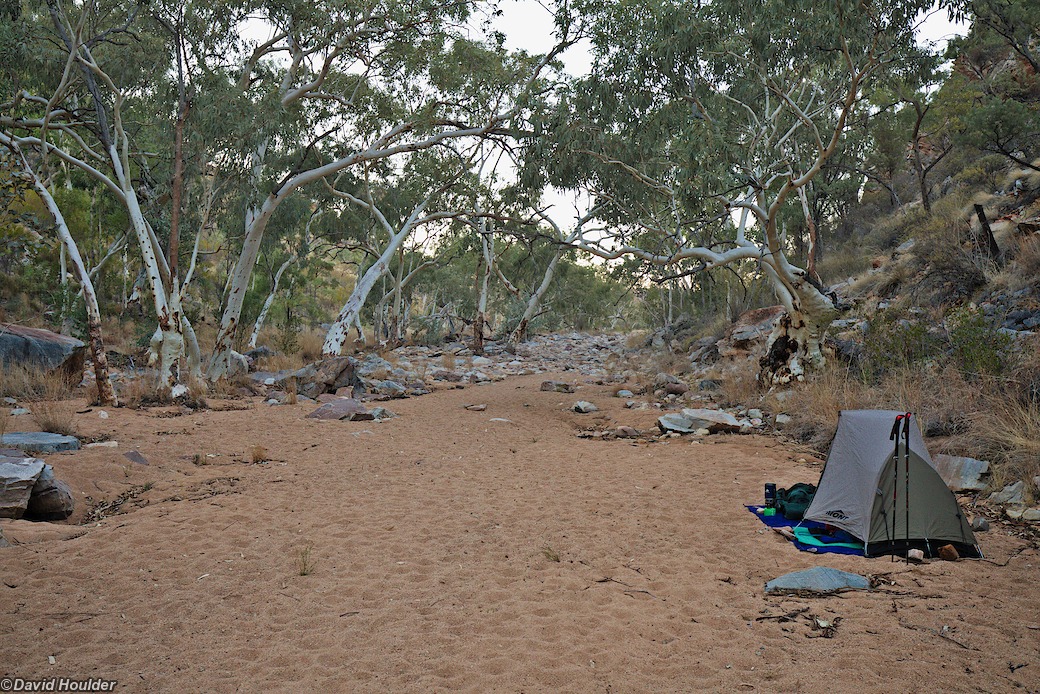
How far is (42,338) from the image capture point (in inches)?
441

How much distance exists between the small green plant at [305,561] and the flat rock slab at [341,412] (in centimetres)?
567

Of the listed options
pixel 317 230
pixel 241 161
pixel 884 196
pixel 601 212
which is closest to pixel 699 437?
pixel 241 161

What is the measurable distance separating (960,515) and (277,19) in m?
13.0

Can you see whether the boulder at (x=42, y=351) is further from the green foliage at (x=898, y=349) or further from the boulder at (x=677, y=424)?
the green foliage at (x=898, y=349)

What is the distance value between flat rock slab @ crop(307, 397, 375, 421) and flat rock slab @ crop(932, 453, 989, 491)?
789cm

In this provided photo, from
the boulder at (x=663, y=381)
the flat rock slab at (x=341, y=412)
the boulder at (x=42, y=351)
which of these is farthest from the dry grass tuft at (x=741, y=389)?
the boulder at (x=42, y=351)

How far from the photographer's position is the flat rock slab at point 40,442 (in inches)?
250

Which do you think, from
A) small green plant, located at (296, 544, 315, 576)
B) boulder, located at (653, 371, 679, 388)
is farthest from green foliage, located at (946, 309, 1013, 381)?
small green plant, located at (296, 544, 315, 576)

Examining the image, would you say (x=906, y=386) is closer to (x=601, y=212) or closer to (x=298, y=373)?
(x=298, y=373)

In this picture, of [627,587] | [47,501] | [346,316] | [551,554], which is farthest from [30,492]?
[346,316]

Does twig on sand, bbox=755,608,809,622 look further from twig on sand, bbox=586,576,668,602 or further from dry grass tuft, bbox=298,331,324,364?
dry grass tuft, bbox=298,331,324,364

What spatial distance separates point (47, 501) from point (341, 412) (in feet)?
17.1

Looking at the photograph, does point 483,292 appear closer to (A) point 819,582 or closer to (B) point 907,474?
(B) point 907,474

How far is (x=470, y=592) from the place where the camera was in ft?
13.3
